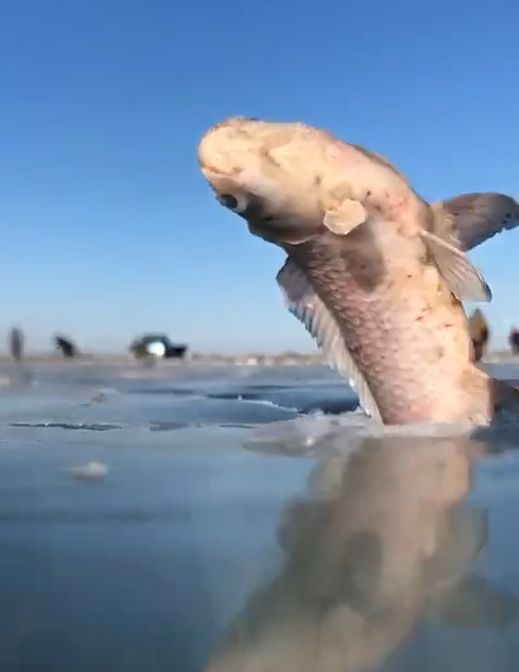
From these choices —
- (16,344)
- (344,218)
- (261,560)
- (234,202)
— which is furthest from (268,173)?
(16,344)

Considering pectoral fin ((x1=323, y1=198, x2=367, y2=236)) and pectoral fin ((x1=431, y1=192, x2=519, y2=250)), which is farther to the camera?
pectoral fin ((x1=431, y1=192, x2=519, y2=250))

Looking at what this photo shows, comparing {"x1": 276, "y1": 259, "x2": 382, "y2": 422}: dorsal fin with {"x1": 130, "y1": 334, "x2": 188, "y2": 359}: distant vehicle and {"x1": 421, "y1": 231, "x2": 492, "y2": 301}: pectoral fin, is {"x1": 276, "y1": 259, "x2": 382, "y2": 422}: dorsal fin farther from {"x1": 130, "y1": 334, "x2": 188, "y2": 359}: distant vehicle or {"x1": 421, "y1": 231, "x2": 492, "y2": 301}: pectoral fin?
{"x1": 130, "y1": 334, "x2": 188, "y2": 359}: distant vehicle

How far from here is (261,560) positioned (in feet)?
5.39

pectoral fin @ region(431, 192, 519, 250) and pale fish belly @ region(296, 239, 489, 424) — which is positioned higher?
pectoral fin @ region(431, 192, 519, 250)

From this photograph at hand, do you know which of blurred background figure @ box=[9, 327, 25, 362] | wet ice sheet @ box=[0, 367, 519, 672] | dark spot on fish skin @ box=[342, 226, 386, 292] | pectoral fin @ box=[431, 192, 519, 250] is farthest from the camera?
blurred background figure @ box=[9, 327, 25, 362]

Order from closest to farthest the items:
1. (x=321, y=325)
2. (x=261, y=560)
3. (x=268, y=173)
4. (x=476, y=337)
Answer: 1. (x=261, y=560)
2. (x=268, y=173)
3. (x=321, y=325)
4. (x=476, y=337)

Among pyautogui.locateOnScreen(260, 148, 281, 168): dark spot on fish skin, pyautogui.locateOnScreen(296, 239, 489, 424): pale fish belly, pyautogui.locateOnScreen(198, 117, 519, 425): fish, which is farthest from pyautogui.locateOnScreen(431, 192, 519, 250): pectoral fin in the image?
pyautogui.locateOnScreen(260, 148, 281, 168): dark spot on fish skin

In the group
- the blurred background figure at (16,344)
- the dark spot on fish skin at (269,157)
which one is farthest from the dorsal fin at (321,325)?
the blurred background figure at (16,344)

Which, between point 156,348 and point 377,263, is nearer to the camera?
point 377,263

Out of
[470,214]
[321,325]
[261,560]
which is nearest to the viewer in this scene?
[261,560]

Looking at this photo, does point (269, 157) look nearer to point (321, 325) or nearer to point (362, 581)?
point (321, 325)

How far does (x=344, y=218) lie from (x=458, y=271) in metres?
0.66

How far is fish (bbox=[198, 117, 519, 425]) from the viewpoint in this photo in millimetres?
3920

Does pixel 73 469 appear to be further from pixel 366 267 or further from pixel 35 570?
pixel 366 267
